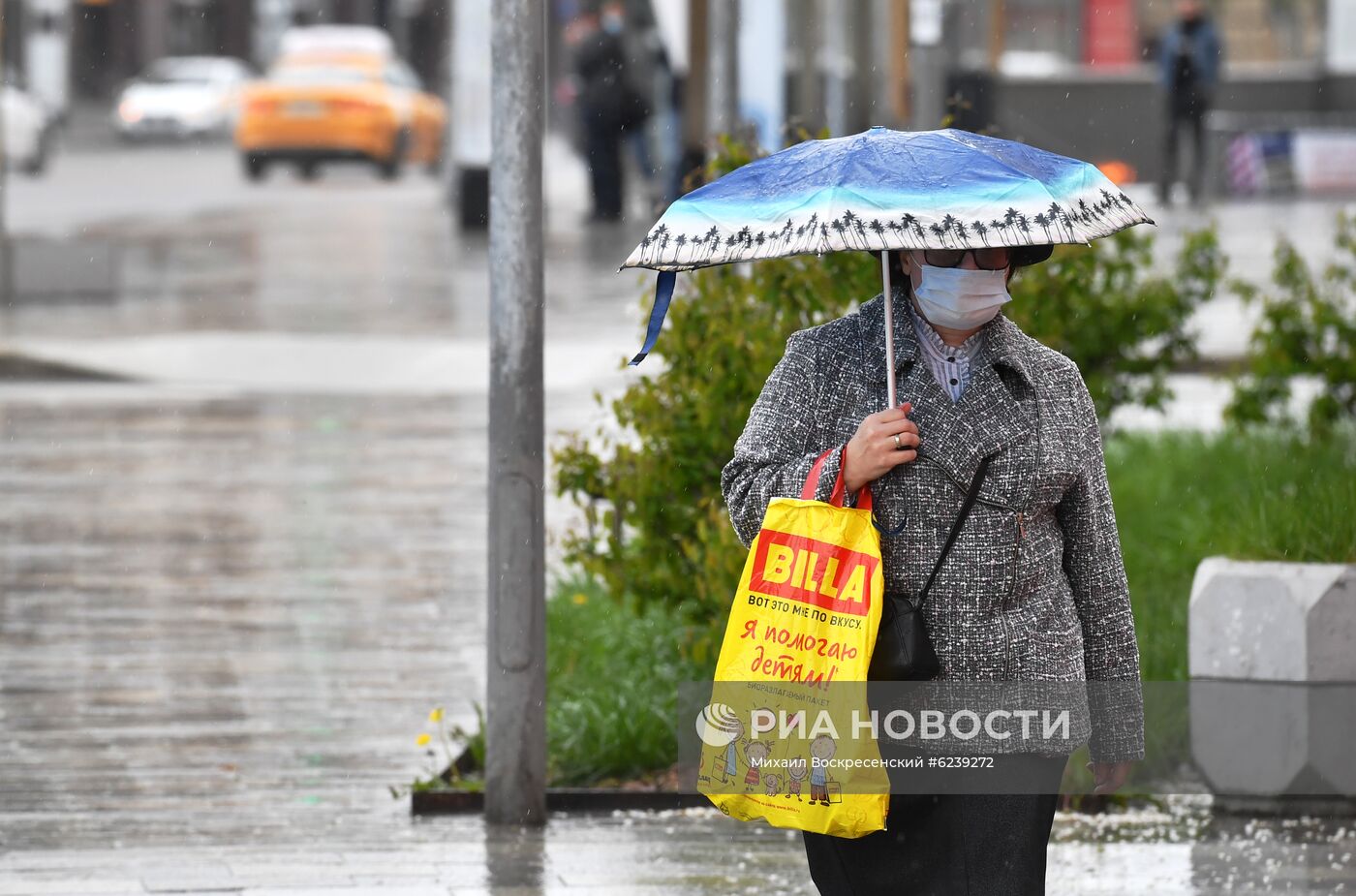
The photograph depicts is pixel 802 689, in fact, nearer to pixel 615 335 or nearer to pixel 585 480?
pixel 585 480

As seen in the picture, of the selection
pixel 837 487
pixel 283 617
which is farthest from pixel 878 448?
pixel 283 617

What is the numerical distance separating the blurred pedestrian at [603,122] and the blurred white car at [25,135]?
1569cm

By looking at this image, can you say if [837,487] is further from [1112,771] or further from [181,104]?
[181,104]

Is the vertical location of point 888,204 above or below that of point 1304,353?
above

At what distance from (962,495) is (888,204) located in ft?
1.62

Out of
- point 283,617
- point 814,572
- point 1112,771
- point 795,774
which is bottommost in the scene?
point 283,617

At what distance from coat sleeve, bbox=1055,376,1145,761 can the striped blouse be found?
0.20 metres

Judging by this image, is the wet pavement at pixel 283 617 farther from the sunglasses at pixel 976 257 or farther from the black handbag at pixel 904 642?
the sunglasses at pixel 976 257

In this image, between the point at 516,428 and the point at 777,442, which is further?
the point at 516,428

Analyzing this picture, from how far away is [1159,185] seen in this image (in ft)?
97.8

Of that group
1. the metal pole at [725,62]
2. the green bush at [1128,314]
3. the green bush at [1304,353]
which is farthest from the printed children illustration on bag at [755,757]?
the metal pole at [725,62]

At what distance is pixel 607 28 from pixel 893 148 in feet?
80.9

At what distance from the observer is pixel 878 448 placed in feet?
12.3

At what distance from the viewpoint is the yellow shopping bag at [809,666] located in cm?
371
